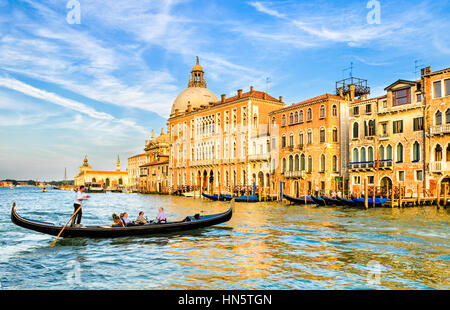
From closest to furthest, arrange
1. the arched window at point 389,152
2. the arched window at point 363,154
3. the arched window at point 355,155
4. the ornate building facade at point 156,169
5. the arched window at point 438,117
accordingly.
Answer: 1. the arched window at point 438,117
2. the arched window at point 389,152
3. the arched window at point 363,154
4. the arched window at point 355,155
5. the ornate building facade at point 156,169

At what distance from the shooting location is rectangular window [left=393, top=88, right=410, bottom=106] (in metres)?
28.0

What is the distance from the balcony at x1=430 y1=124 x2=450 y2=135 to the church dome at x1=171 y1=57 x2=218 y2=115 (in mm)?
39360

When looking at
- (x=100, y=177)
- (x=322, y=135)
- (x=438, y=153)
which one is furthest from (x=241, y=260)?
(x=100, y=177)

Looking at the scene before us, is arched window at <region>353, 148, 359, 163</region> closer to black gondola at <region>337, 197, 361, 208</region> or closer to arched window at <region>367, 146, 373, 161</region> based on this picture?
arched window at <region>367, 146, 373, 161</region>

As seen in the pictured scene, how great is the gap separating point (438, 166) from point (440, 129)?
2297mm

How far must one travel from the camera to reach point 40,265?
9.55 metres

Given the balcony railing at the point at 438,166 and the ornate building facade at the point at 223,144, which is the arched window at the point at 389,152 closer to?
the balcony railing at the point at 438,166

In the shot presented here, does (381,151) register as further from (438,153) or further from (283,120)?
(283,120)

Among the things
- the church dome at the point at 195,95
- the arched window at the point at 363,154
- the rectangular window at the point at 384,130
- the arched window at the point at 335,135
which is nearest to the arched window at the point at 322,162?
the arched window at the point at 335,135

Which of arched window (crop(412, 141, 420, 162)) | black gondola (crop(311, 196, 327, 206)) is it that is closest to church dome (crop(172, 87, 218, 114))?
black gondola (crop(311, 196, 327, 206))

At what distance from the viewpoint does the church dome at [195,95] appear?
205 ft

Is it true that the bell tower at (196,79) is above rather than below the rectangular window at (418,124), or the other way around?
above

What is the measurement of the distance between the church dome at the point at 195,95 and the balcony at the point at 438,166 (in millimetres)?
39772
